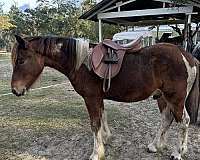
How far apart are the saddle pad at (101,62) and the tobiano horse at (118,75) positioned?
0.08m

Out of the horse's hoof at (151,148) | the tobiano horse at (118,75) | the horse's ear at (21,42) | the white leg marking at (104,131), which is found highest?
the horse's ear at (21,42)

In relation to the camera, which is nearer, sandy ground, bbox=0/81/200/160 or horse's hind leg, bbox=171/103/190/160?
horse's hind leg, bbox=171/103/190/160

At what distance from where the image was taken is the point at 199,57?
5.31 meters

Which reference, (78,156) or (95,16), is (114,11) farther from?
(78,156)

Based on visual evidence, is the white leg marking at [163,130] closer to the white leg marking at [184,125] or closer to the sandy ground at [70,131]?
the sandy ground at [70,131]

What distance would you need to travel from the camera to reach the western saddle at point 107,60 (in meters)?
3.16

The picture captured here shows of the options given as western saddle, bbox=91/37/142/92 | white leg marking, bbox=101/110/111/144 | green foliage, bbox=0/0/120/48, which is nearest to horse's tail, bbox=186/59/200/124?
western saddle, bbox=91/37/142/92

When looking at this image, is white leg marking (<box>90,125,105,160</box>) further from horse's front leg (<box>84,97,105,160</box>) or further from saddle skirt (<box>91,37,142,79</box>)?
saddle skirt (<box>91,37,142,79</box>)

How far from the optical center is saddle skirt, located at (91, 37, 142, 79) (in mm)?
3164

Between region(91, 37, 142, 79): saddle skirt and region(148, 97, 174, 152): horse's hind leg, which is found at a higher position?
region(91, 37, 142, 79): saddle skirt

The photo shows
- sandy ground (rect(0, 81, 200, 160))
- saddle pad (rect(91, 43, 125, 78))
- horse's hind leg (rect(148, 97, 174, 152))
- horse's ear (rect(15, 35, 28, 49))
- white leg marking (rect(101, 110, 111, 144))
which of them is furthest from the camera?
white leg marking (rect(101, 110, 111, 144))

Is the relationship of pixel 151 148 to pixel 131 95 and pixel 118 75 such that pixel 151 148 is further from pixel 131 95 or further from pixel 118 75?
pixel 118 75

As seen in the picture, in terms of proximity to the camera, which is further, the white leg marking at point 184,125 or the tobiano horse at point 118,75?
the white leg marking at point 184,125

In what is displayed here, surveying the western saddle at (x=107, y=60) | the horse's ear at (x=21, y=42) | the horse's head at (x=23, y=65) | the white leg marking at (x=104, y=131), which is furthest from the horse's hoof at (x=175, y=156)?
the horse's ear at (x=21, y=42)
